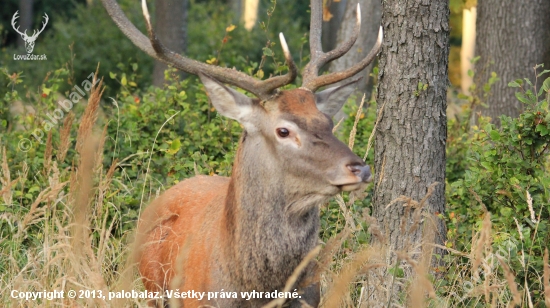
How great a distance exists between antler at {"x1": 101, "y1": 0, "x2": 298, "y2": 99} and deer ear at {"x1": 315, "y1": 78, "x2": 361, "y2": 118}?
43cm

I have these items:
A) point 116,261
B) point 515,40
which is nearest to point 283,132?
point 116,261

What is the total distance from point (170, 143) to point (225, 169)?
20.3 inches

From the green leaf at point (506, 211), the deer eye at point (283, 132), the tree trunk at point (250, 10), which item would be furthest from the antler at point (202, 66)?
the tree trunk at point (250, 10)

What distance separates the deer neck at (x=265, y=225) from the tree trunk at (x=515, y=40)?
509cm

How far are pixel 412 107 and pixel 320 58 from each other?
77 cm

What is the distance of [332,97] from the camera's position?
4.94 m

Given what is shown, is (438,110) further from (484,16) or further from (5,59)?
(5,59)

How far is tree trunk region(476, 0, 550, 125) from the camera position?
8.83 meters

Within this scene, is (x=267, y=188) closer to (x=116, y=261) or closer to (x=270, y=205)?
(x=270, y=205)

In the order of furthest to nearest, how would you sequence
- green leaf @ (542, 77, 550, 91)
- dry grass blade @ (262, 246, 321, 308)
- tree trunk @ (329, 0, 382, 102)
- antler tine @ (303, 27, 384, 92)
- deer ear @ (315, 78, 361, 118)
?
tree trunk @ (329, 0, 382, 102) < green leaf @ (542, 77, 550, 91) < deer ear @ (315, 78, 361, 118) < antler tine @ (303, 27, 384, 92) < dry grass blade @ (262, 246, 321, 308)

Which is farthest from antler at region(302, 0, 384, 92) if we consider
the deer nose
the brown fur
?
the deer nose

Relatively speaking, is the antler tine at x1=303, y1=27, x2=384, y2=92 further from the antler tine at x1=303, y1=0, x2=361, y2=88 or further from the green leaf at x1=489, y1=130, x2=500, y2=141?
the green leaf at x1=489, y1=130, x2=500, y2=141

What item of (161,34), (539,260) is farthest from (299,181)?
(161,34)

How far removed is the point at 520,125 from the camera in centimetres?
540
